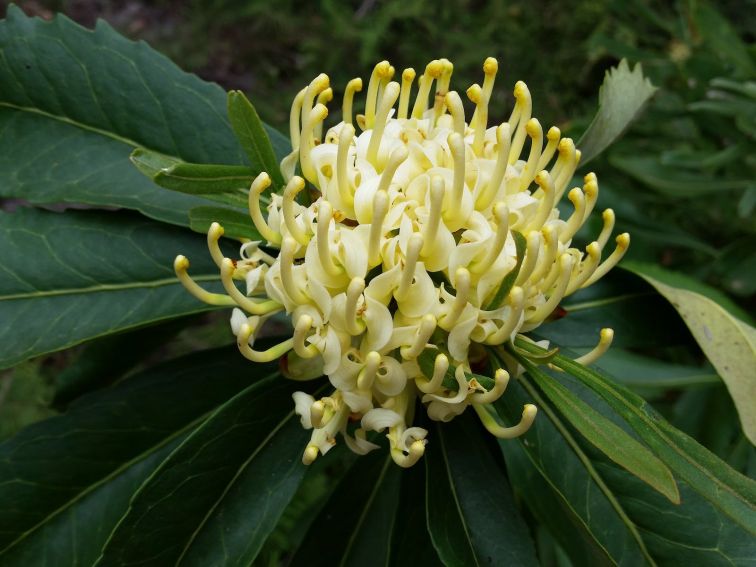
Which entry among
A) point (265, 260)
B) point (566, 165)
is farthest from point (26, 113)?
point (566, 165)

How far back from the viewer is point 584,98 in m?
3.38

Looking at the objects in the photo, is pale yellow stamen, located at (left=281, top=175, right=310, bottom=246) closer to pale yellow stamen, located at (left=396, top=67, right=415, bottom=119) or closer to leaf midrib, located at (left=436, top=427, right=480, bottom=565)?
pale yellow stamen, located at (left=396, top=67, right=415, bottom=119)

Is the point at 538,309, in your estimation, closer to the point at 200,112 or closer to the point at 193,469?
the point at 193,469

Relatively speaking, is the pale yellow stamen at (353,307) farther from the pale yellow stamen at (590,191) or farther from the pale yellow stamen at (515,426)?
the pale yellow stamen at (590,191)

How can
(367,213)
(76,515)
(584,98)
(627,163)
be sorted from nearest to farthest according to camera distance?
(367,213) → (76,515) → (627,163) → (584,98)

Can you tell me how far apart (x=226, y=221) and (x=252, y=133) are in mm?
127

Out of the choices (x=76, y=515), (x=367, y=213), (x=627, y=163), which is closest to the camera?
(x=367, y=213)

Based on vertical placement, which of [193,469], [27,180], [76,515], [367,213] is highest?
[367,213]

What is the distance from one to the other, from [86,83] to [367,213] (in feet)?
2.03

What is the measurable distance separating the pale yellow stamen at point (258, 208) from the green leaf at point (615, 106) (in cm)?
50

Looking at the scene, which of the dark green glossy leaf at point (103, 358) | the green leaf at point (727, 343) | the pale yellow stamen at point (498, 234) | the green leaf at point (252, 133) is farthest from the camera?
the dark green glossy leaf at point (103, 358)

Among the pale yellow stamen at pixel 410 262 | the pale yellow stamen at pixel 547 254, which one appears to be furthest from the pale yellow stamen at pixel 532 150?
the pale yellow stamen at pixel 410 262

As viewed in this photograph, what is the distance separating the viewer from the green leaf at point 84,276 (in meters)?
1.16

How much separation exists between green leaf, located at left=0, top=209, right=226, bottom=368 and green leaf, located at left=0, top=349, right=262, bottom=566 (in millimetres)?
182
